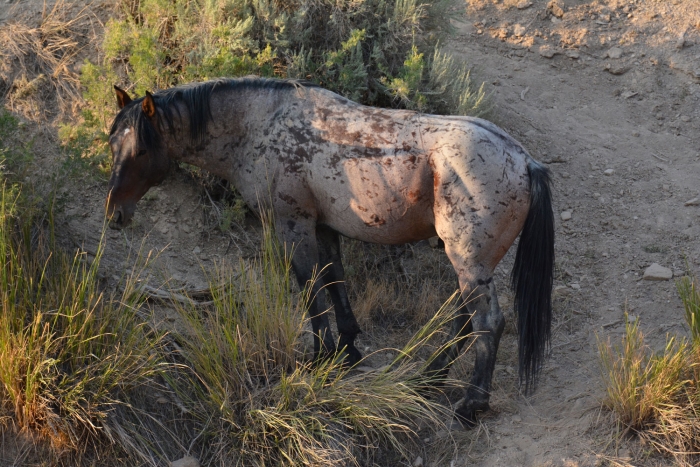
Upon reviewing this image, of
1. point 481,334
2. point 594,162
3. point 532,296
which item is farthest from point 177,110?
point 594,162

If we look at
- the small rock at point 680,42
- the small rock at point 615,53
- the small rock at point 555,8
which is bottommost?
the small rock at point 615,53

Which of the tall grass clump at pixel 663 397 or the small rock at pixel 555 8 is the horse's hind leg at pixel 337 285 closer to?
the tall grass clump at pixel 663 397

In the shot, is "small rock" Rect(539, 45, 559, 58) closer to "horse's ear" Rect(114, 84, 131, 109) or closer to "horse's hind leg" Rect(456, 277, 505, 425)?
"horse's hind leg" Rect(456, 277, 505, 425)

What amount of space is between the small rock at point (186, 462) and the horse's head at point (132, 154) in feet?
5.14

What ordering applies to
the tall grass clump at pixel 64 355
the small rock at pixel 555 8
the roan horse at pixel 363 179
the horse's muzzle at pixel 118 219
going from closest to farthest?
the tall grass clump at pixel 64 355, the roan horse at pixel 363 179, the horse's muzzle at pixel 118 219, the small rock at pixel 555 8

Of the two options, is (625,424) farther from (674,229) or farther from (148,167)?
(148,167)

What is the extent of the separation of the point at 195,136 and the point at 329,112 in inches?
33.7

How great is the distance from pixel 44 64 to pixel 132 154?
8.09ft

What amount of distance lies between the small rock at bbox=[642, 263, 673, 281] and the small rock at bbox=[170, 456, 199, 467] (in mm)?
3746

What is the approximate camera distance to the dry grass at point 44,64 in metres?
6.21

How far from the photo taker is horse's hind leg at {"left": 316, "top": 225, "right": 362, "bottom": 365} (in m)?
4.80

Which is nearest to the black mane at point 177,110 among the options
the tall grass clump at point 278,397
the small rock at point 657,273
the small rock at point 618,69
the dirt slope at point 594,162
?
the tall grass clump at point 278,397

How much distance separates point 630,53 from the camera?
8242mm

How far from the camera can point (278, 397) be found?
4.08m
